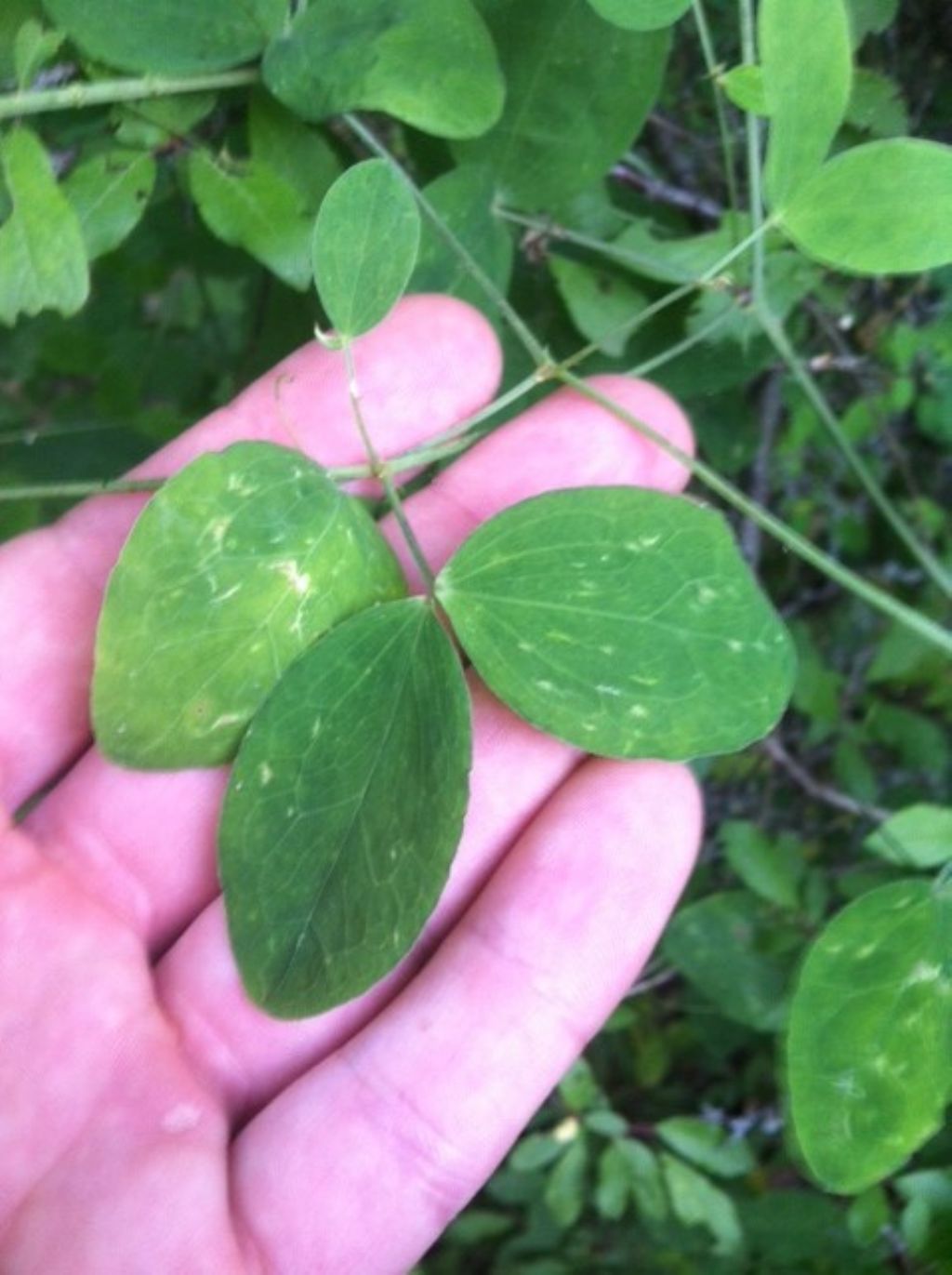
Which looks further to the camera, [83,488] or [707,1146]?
[707,1146]

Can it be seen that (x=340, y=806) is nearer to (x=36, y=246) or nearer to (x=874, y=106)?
(x=36, y=246)

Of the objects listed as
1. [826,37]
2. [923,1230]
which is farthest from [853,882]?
[826,37]

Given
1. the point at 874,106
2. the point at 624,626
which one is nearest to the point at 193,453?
the point at 624,626

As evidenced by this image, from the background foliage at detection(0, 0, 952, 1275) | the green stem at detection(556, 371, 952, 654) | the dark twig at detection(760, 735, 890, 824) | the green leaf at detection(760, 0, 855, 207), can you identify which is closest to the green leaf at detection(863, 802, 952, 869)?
the background foliage at detection(0, 0, 952, 1275)

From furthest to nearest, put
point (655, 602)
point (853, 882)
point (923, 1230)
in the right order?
point (853, 882) < point (923, 1230) < point (655, 602)

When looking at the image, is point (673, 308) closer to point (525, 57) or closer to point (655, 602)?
point (525, 57)
